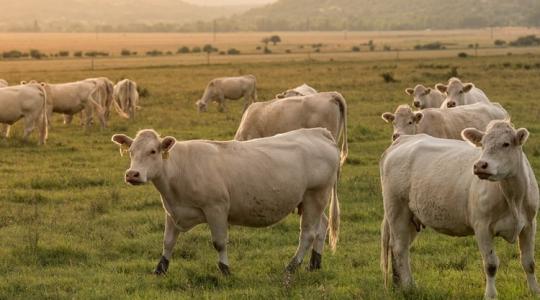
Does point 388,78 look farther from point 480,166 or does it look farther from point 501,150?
point 480,166

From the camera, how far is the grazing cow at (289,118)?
48.0 ft

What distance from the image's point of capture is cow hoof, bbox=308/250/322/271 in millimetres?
9430

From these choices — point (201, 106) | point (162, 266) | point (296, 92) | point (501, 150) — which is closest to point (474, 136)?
point (501, 150)

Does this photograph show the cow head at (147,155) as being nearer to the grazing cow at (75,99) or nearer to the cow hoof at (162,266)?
the cow hoof at (162,266)

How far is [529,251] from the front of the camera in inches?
294

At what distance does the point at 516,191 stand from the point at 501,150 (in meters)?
0.40

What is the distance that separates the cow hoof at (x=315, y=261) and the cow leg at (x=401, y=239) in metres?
1.36

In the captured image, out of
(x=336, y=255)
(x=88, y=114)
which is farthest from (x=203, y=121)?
(x=336, y=255)

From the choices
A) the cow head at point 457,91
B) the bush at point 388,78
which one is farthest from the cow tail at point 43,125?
the bush at point 388,78

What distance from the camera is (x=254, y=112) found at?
14672 millimetres

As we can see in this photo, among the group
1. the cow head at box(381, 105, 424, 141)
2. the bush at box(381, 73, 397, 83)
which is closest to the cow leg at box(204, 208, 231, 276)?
the cow head at box(381, 105, 424, 141)

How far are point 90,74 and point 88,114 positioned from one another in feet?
75.7

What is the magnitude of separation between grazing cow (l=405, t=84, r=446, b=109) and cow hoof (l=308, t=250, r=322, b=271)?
10.7 m

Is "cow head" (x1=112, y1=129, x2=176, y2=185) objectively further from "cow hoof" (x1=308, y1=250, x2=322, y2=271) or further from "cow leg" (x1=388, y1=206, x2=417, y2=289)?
"cow leg" (x1=388, y1=206, x2=417, y2=289)
